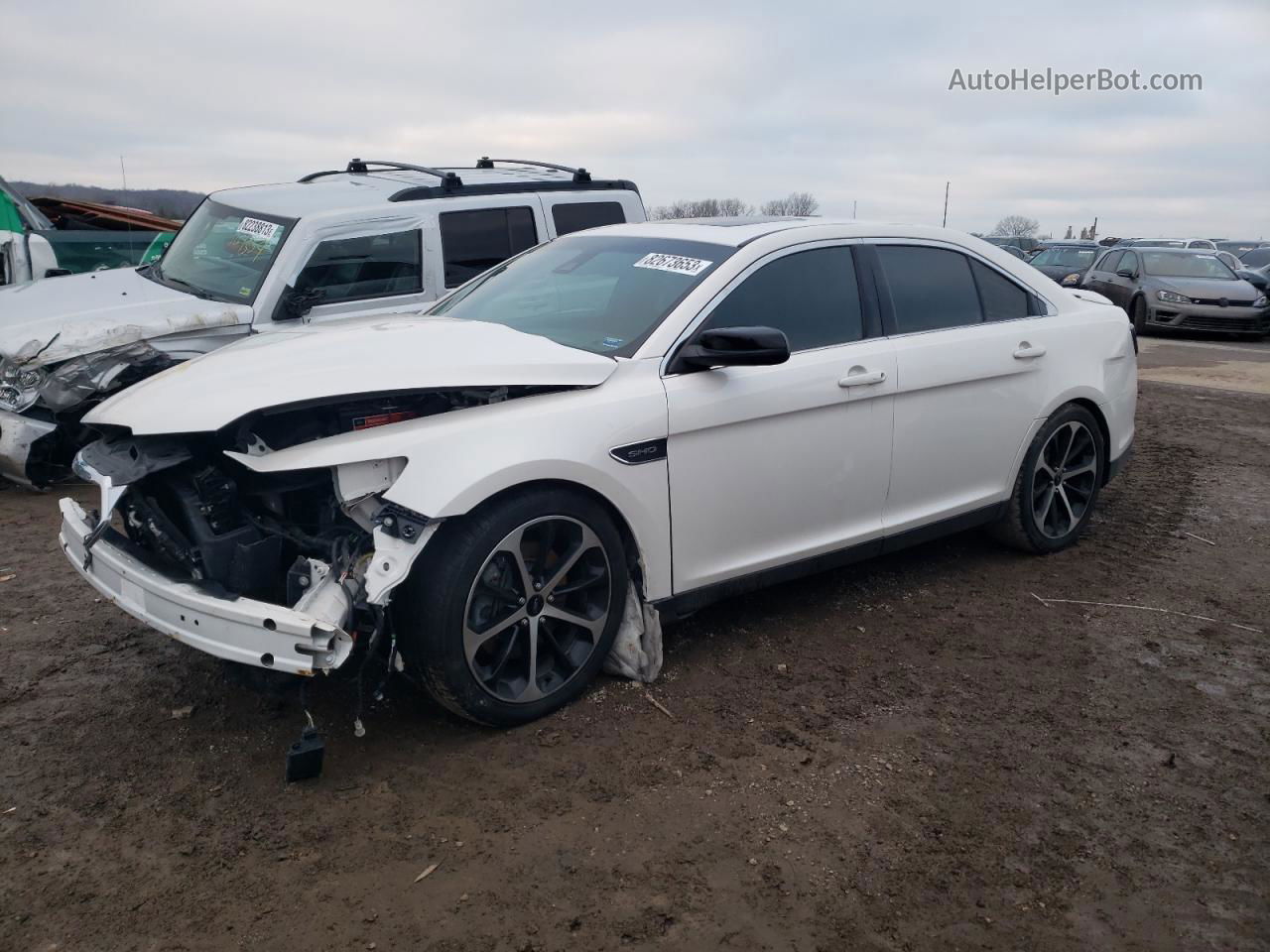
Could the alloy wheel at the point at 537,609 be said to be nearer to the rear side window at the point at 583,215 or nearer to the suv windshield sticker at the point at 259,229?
the suv windshield sticker at the point at 259,229

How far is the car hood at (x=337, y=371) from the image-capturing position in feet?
10.7

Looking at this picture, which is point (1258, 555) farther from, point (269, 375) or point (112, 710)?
point (112, 710)

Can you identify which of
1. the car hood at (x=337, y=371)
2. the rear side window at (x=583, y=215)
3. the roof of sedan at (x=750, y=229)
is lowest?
the car hood at (x=337, y=371)

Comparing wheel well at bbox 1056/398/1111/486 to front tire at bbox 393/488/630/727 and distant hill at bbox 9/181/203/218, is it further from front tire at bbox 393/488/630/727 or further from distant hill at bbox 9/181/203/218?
distant hill at bbox 9/181/203/218

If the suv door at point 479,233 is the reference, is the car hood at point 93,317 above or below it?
below

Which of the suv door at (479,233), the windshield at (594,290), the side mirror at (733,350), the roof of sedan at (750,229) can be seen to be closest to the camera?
the side mirror at (733,350)

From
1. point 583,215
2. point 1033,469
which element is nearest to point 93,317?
point 583,215

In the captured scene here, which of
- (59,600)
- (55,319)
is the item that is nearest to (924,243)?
(59,600)

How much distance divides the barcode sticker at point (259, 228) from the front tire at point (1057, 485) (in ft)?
15.9

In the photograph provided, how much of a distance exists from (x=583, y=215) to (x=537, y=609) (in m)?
5.03

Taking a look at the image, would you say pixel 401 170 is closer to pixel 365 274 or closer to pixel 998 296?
pixel 365 274

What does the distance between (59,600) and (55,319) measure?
244 centimetres

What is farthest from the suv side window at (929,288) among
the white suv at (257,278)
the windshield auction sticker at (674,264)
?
the white suv at (257,278)

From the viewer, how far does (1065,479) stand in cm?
541
